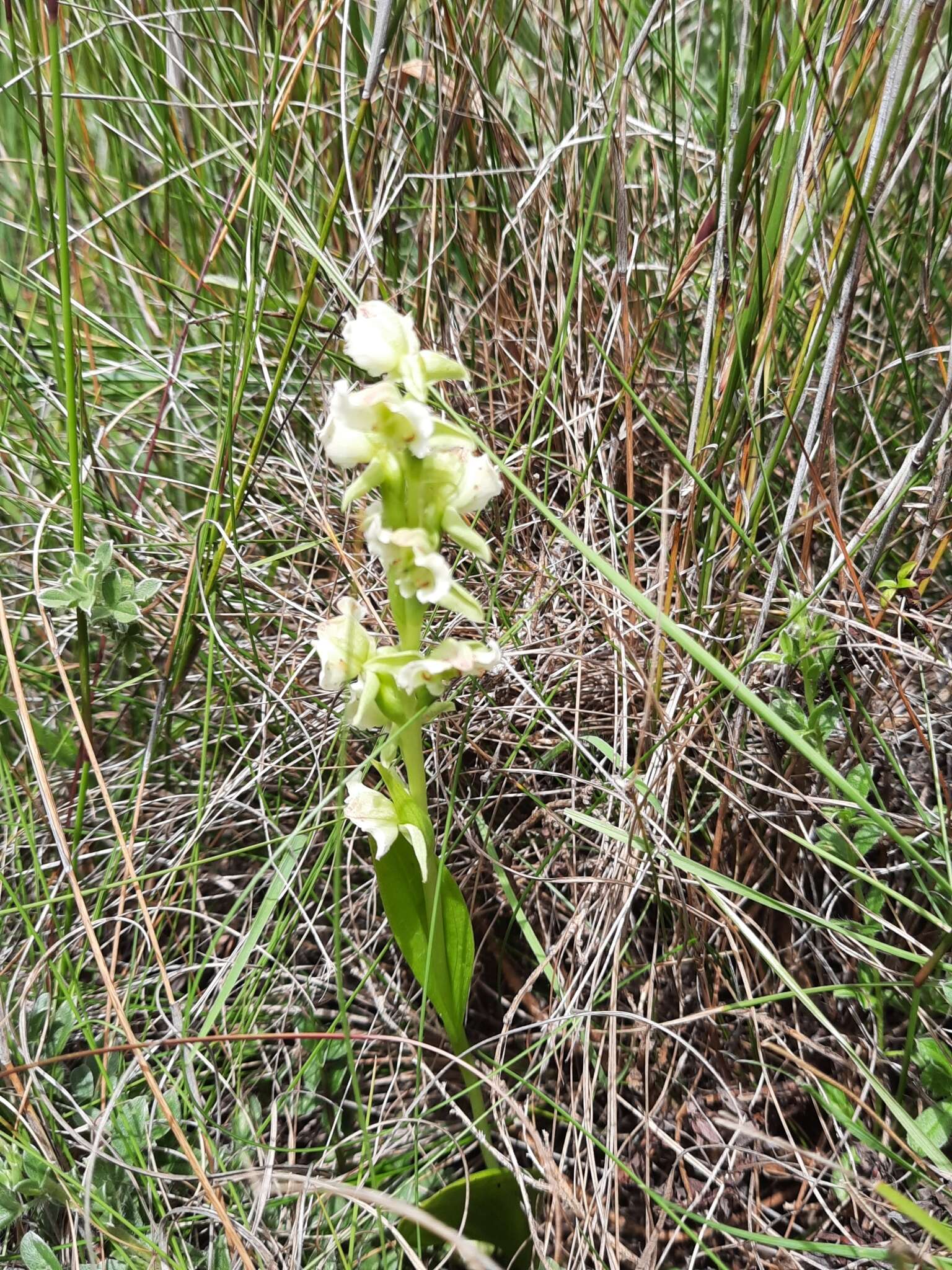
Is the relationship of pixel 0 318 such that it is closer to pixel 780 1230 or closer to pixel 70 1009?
pixel 70 1009

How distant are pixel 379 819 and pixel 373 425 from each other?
0.34 m

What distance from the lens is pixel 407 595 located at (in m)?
0.84

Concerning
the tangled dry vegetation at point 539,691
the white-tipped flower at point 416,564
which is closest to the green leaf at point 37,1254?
the tangled dry vegetation at point 539,691

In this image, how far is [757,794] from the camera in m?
1.14

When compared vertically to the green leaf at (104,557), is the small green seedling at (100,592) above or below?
below

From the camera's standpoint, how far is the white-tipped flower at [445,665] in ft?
2.73

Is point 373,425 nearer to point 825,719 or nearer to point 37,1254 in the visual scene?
point 825,719

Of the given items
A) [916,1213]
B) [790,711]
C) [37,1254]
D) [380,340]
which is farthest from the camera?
[790,711]

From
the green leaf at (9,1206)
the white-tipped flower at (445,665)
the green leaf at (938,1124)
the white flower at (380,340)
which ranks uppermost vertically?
the white flower at (380,340)

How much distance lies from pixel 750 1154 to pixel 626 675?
0.53 m

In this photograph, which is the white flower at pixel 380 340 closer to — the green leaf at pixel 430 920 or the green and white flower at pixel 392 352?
the green and white flower at pixel 392 352

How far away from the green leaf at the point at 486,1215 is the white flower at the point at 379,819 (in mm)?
287

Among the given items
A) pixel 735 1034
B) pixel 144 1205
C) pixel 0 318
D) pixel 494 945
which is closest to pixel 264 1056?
pixel 144 1205

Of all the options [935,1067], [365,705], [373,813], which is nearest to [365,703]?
[365,705]
